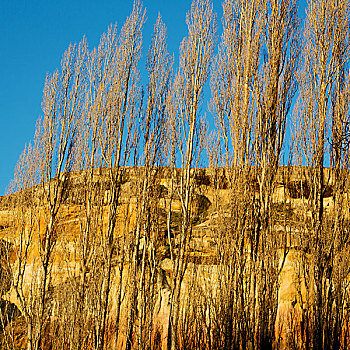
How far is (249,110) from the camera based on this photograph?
10.8 metres

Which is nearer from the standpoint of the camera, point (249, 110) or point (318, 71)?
point (249, 110)

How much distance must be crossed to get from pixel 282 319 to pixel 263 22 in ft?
28.4

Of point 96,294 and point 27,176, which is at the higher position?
point 27,176

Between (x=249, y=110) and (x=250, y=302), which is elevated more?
(x=249, y=110)

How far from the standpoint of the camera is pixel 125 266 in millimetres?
16156

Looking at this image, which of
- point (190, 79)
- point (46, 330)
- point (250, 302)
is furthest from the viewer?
point (46, 330)

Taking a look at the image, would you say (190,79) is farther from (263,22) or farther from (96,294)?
(96,294)

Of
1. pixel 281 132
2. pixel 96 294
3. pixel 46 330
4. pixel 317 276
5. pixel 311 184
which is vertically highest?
pixel 281 132

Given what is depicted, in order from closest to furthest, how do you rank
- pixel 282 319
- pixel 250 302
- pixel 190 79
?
1. pixel 250 302
2. pixel 190 79
3. pixel 282 319

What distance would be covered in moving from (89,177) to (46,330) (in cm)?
596

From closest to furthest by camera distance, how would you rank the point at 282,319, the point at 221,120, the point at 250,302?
1. the point at 250,302
2. the point at 221,120
3. the point at 282,319

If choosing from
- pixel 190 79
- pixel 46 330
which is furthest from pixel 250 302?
pixel 46 330

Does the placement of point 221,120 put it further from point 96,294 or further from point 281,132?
point 96,294

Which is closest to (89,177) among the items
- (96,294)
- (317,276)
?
(96,294)
